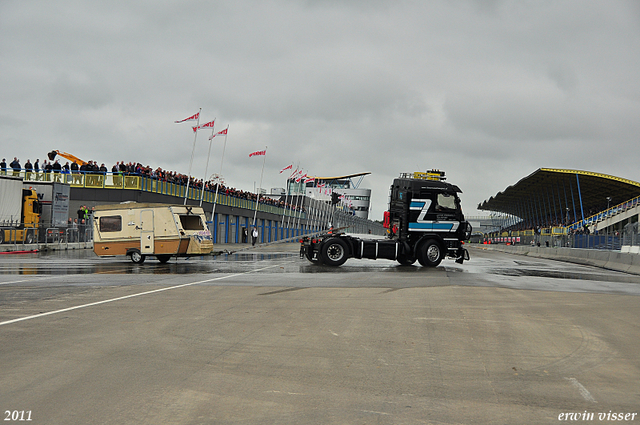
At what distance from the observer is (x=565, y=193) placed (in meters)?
97.2

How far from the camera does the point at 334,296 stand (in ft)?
39.1

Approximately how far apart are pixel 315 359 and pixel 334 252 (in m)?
16.4

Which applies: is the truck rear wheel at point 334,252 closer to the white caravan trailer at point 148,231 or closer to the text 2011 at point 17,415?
the white caravan trailer at point 148,231

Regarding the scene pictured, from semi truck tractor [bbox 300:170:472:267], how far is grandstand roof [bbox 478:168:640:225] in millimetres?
55397

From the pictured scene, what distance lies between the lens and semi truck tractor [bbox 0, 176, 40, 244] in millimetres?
31422

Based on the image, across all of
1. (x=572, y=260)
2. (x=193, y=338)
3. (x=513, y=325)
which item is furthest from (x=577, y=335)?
(x=572, y=260)

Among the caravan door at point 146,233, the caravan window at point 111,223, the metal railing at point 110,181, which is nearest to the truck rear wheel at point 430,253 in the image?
the caravan door at point 146,233

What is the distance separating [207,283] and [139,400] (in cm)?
1010

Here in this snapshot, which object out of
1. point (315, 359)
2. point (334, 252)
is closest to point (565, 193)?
Answer: point (334, 252)

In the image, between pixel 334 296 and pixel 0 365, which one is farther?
pixel 334 296

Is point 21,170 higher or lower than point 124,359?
higher

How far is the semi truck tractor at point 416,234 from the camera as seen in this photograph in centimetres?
2266

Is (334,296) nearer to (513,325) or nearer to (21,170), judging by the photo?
(513,325)

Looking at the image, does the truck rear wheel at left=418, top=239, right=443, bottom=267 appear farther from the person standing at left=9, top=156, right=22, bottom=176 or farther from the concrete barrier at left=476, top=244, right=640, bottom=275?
the person standing at left=9, top=156, right=22, bottom=176
